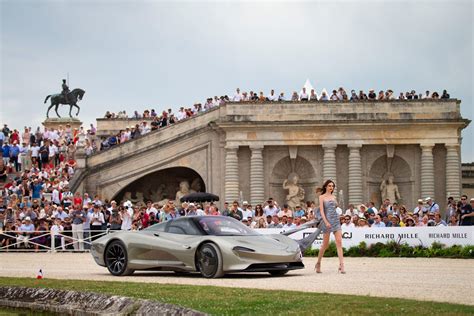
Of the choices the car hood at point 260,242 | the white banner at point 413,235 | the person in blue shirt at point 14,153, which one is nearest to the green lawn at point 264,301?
the car hood at point 260,242

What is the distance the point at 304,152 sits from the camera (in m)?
50.5

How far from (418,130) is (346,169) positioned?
14.5 ft

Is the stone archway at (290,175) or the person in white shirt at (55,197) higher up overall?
the stone archway at (290,175)

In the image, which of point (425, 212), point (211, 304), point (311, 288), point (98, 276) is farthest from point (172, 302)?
point (425, 212)

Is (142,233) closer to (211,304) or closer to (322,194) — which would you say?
(322,194)

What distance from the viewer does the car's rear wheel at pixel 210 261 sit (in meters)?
21.0

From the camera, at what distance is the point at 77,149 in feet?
164

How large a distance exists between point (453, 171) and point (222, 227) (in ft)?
99.4

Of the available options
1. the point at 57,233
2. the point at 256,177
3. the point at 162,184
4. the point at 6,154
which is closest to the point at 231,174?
the point at 256,177

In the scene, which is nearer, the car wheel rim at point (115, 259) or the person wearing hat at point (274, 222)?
the car wheel rim at point (115, 259)

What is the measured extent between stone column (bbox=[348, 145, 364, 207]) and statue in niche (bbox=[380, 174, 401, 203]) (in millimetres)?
1302

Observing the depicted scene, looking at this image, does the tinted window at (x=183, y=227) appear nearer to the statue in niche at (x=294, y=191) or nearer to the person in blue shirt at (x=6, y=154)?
the statue in niche at (x=294, y=191)

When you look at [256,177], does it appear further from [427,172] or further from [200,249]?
[200,249]

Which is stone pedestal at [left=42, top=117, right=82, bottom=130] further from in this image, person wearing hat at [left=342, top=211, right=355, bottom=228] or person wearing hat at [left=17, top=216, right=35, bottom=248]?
person wearing hat at [left=342, top=211, right=355, bottom=228]
